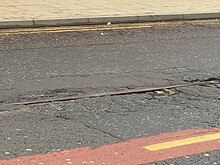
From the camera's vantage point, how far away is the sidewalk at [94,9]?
1105cm

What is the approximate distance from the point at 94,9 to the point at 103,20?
1.03m

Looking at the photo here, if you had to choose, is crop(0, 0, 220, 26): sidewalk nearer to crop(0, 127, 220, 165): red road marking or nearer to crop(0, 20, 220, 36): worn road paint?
crop(0, 20, 220, 36): worn road paint

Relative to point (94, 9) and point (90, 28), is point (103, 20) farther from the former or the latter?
point (94, 9)

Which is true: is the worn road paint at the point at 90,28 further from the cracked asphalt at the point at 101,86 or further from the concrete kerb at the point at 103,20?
the cracked asphalt at the point at 101,86

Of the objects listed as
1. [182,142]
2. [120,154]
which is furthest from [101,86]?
[120,154]

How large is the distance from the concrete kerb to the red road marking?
236 inches

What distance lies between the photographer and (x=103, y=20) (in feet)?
36.9

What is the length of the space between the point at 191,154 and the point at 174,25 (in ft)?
24.2

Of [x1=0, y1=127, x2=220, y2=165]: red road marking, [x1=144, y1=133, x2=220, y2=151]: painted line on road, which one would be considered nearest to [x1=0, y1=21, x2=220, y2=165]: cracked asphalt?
[x1=0, y1=127, x2=220, y2=165]: red road marking

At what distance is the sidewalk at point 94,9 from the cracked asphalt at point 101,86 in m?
1.03

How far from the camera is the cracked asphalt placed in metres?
5.00

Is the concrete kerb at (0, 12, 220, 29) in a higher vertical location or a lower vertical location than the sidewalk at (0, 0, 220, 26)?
lower

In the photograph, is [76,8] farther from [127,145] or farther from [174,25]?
[127,145]

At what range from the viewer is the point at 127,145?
15.7 feet
